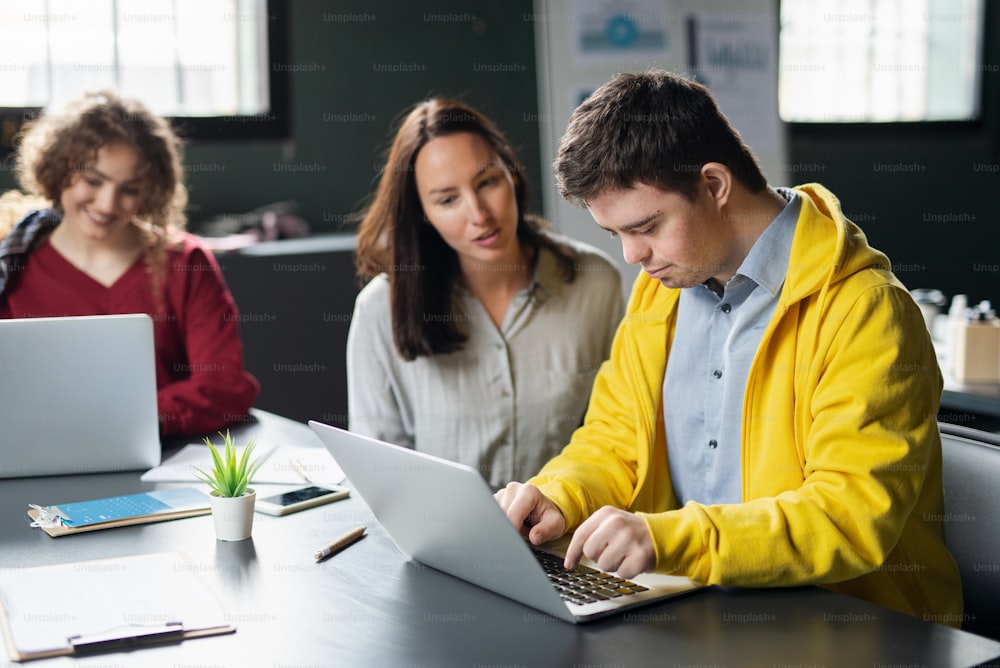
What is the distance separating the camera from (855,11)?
548 cm

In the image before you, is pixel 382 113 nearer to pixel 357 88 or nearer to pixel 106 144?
pixel 357 88

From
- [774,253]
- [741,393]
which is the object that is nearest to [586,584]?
[741,393]

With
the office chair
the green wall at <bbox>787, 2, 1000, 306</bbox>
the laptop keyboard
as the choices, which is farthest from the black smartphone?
the green wall at <bbox>787, 2, 1000, 306</bbox>

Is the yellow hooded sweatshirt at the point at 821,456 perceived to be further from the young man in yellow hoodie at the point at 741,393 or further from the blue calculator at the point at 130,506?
the blue calculator at the point at 130,506

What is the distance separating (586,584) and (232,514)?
535 mm

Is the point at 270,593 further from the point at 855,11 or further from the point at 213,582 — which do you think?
the point at 855,11

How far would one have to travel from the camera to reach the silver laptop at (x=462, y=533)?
118 centimetres

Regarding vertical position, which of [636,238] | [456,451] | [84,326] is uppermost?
[636,238]

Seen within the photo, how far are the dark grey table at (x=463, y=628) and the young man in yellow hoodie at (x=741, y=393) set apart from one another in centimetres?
8

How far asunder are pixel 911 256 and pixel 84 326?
15.3ft

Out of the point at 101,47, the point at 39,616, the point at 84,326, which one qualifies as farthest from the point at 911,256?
the point at 39,616

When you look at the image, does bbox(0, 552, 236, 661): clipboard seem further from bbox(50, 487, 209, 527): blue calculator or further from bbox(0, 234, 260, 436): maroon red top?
bbox(0, 234, 260, 436): maroon red top

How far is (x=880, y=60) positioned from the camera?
556cm

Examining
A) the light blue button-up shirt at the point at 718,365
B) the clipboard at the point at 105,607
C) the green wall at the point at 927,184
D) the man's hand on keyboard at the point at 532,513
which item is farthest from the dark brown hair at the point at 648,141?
the green wall at the point at 927,184
